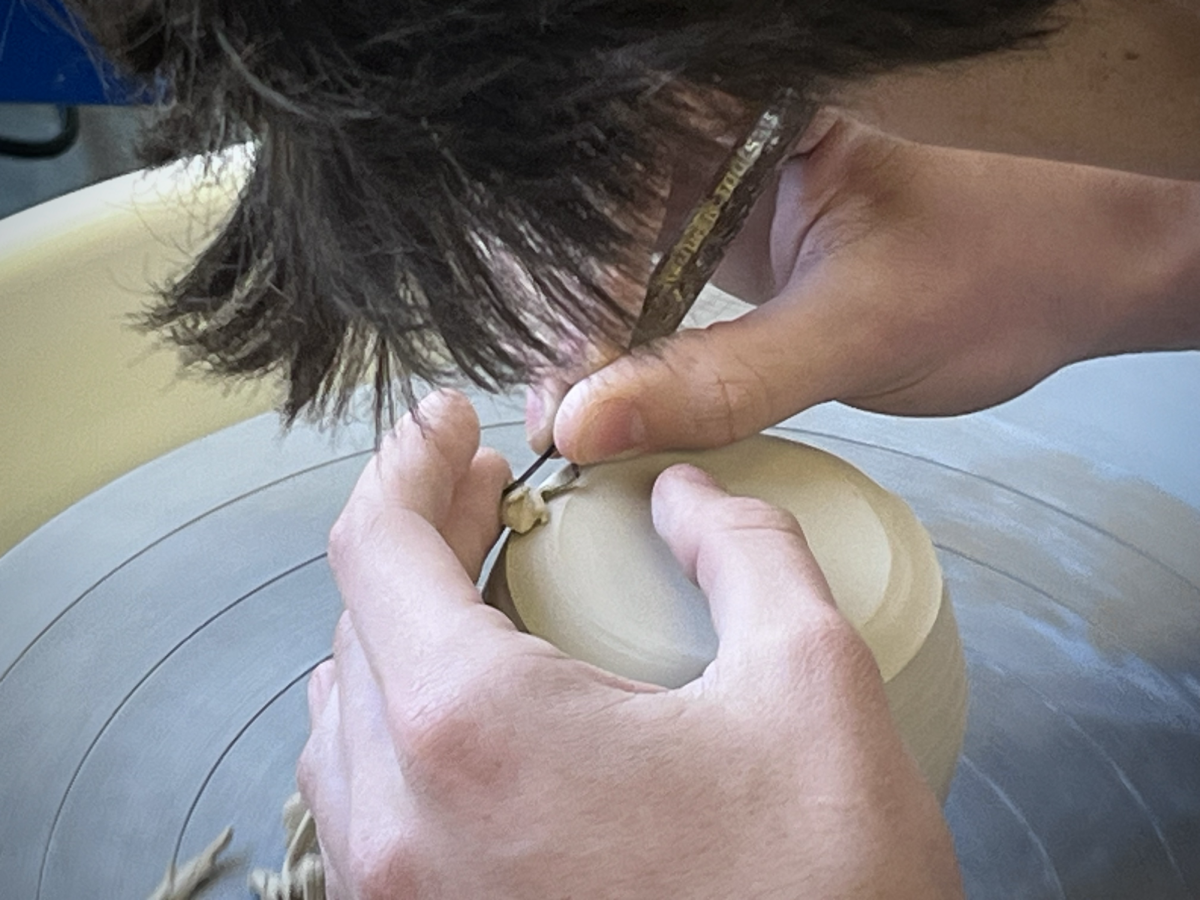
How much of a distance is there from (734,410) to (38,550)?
64cm

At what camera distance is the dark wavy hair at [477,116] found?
495 millimetres

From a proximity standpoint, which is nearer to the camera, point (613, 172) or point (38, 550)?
point (613, 172)

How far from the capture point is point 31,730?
40.4 inches

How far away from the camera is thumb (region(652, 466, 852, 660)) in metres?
0.71

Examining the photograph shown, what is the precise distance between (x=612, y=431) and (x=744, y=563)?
142 mm

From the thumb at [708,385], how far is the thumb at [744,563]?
3cm

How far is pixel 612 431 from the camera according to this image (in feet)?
2.78

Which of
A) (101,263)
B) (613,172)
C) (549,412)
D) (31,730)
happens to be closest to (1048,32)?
(613,172)

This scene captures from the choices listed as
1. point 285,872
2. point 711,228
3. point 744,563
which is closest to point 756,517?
point 744,563

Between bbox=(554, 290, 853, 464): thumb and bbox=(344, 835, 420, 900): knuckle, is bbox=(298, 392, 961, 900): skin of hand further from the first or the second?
bbox=(554, 290, 853, 464): thumb

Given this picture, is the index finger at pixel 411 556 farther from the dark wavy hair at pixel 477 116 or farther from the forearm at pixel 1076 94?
the forearm at pixel 1076 94

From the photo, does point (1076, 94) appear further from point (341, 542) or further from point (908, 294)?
point (341, 542)

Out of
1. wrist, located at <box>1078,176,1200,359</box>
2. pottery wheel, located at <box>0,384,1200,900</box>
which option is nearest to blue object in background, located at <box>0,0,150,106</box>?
pottery wheel, located at <box>0,384,1200,900</box>

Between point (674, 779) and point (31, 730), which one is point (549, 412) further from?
point (31, 730)
